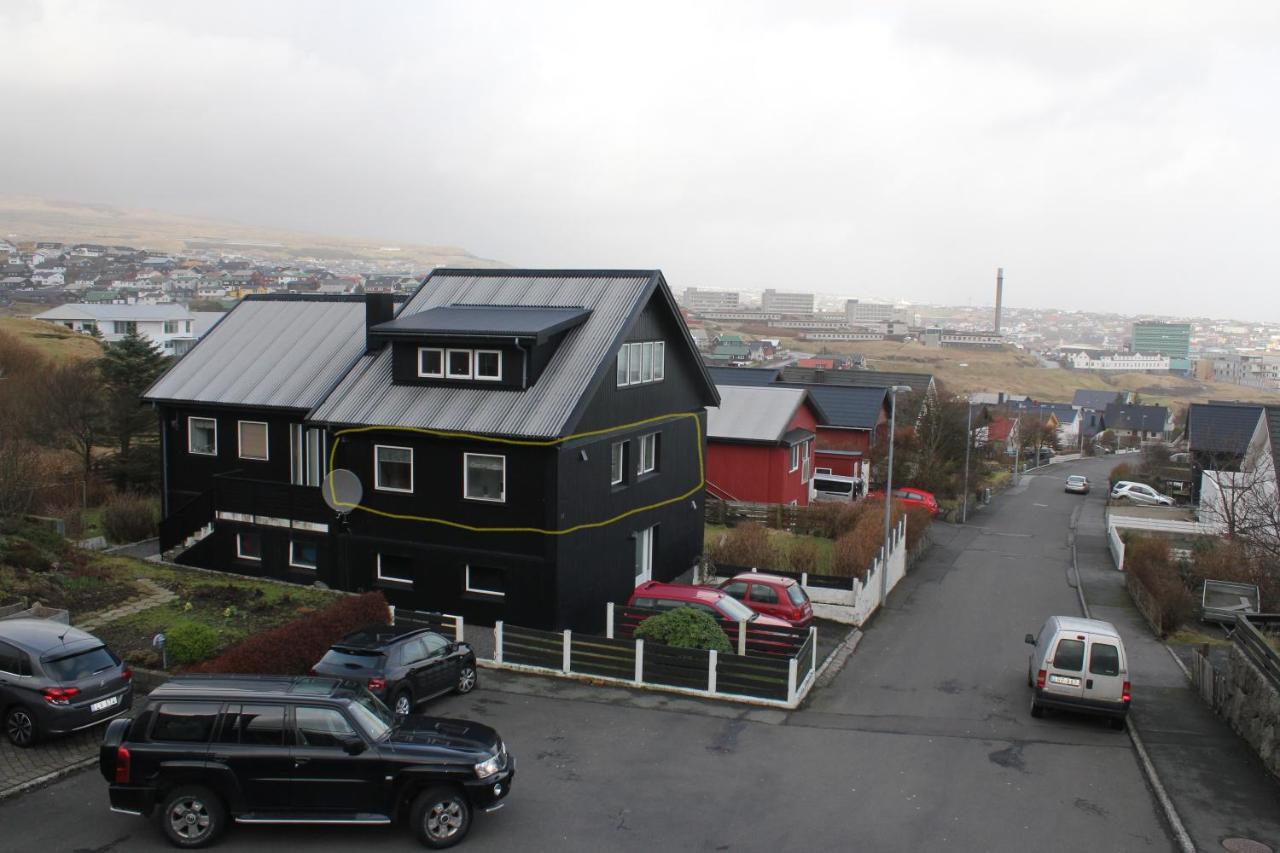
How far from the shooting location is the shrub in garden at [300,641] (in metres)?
16.2

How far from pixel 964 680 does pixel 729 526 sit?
18.0 m

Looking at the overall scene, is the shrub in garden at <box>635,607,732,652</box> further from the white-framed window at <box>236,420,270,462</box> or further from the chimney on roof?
the white-framed window at <box>236,420,270,462</box>

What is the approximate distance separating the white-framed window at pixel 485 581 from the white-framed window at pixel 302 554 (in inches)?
195

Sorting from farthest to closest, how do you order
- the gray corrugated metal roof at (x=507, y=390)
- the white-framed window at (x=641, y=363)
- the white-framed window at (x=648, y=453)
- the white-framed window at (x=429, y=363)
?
the white-framed window at (x=648, y=453) < the white-framed window at (x=641, y=363) < the white-framed window at (x=429, y=363) < the gray corrugated metal roof at (x=507, y=390)

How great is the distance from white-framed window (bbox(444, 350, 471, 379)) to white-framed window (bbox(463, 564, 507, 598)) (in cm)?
455

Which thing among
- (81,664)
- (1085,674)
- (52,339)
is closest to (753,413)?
(1085,674)

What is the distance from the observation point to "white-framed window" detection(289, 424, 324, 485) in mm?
26359

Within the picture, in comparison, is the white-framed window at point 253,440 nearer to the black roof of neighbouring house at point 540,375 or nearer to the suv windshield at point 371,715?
the black roof of neighbouring house at point 540,375

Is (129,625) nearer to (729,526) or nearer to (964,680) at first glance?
(964,680)

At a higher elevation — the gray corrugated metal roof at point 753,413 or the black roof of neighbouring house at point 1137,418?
the gray corrugated metal roof at point 753,413

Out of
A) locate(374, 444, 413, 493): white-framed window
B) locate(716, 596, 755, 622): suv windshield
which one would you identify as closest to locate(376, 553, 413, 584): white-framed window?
locate(374, 444, 413, 493): white-framed window

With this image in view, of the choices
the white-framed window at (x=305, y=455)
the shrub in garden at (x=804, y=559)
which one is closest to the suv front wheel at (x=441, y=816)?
the white-framed window at (x=305, y=455)

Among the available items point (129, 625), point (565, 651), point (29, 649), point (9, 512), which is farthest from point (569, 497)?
point (9, 512)

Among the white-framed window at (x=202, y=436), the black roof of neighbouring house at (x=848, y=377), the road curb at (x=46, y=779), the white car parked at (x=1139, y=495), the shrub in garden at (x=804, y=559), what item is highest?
the white-framed window at (x=202, y=436)
